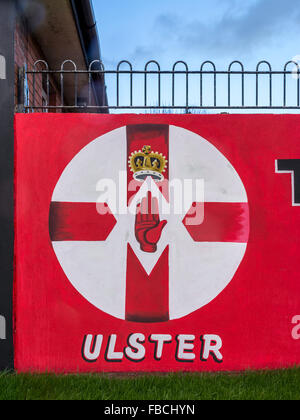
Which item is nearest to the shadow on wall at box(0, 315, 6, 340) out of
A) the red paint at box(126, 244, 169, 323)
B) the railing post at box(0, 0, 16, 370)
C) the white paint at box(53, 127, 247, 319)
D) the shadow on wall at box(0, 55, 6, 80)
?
the railing post at box(0, 0, 16, 370)

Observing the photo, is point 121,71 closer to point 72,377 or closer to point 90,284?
point 90,284

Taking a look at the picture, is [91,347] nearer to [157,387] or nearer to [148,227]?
[157,387]

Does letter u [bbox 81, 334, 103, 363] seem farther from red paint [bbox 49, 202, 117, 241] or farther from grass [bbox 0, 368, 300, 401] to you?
red paint [bbox 49, 202, 117, 241]

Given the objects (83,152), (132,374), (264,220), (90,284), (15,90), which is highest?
(15,90)

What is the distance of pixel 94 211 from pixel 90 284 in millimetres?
630

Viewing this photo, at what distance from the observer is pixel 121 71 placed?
3455 millimetres

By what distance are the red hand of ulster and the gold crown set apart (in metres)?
0.26

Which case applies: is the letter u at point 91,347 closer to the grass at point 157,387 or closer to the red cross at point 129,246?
the grass at point 157,387

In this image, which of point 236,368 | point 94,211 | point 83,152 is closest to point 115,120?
point 83,152

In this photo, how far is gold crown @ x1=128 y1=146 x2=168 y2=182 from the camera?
11.0ft
